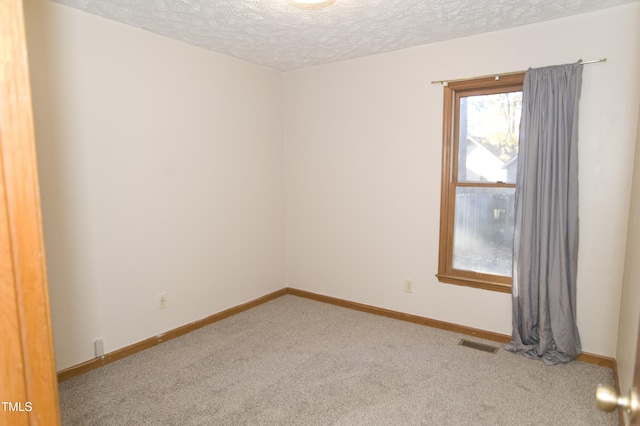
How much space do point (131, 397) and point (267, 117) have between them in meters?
2.72

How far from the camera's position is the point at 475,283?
124 inches

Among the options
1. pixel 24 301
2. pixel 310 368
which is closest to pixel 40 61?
pixel 24 301

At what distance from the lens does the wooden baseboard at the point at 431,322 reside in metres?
2.66

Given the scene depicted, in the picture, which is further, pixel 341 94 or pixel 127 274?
pixel 341 94

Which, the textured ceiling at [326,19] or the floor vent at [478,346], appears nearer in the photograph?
the textured ceiling at [326,19]

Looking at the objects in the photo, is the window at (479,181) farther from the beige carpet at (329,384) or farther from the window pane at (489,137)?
the beige carpet at (329,384)

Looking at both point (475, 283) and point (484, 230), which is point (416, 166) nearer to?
point (484, 230)

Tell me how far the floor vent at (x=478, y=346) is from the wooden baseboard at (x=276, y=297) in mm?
123

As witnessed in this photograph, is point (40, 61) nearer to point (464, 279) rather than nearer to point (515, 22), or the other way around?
point (515, 22)

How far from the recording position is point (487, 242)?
3.16 m

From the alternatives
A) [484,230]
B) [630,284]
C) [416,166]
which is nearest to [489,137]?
[416,166]

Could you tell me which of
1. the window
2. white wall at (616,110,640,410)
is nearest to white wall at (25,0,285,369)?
the window

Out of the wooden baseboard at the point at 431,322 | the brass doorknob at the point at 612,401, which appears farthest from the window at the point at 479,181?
the brass doorknob at the point at 612,401

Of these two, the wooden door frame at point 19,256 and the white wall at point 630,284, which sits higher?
the wooden door frame at point 19,256
